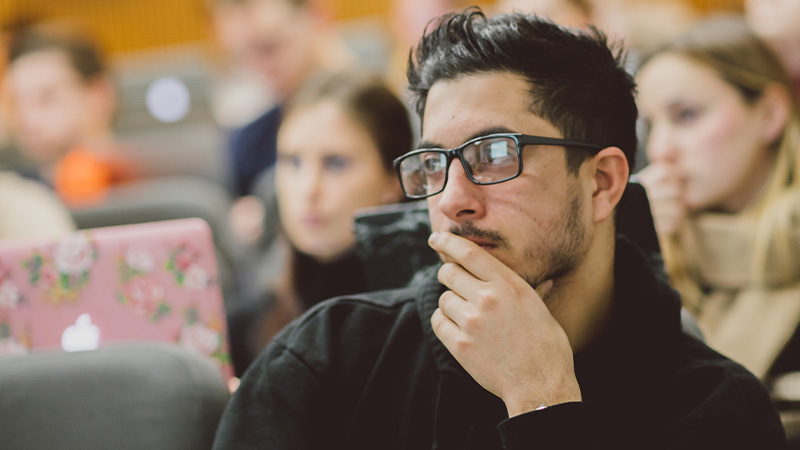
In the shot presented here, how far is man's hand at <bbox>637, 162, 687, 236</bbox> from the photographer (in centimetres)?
167

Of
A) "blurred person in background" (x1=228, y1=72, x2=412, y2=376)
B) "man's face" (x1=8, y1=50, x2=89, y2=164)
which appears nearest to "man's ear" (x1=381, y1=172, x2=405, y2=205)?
"blurred person in background" (x1=228, y1=72, x2=412, y2=376)

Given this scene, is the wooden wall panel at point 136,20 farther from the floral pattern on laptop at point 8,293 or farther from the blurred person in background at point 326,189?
the floral pattern on laptop at point 8,293

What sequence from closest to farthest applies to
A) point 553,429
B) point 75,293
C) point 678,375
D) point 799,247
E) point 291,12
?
point 553,429 → point 678,375 → point 75,293 → point 799,247 → point 291,12

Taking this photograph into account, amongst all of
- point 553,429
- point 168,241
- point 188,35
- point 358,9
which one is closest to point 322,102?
point 168,241

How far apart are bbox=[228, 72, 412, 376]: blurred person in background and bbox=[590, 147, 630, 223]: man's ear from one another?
2.50 feet

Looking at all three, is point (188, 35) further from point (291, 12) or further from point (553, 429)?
point (553, 429)

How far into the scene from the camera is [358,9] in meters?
5.57

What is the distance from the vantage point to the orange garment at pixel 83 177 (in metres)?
2.49

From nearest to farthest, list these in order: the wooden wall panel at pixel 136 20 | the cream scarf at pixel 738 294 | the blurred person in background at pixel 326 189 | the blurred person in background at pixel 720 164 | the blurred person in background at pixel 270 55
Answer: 1. the cream scarf at pixel 738 294
2. the blurred person in background at pixel 720 164
3. the blurred person in background at pixel 326 189
4. the blurred person in background at pixel 270 55
5. the wooden wall panel at pixel 136 20

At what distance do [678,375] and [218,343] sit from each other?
0.77m

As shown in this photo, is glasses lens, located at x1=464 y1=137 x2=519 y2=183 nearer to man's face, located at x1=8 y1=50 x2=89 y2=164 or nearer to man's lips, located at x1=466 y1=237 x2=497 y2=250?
man's lips, located at x1=466 y1=237 x2=497 y2=250

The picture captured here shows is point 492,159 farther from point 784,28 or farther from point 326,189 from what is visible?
point 784,28

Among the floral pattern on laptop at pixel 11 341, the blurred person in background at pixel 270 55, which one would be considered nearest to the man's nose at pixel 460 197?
the floral pattern on laptop at pixel 11 341

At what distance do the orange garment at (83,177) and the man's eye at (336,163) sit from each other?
1.05 meters
